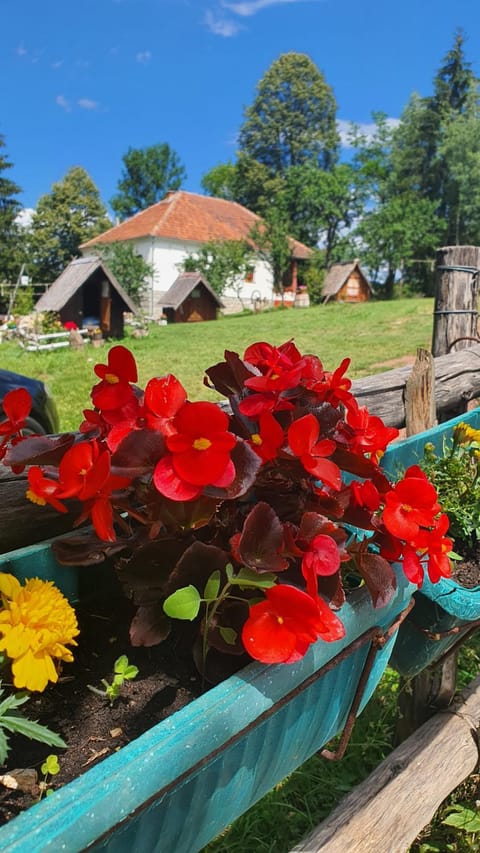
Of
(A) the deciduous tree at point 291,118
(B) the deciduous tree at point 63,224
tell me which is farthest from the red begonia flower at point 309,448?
(B) the deciduous tree at point 63,224

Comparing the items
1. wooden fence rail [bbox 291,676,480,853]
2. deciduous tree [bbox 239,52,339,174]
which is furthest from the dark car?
deciduous tree [bbox 239,52,339,174]

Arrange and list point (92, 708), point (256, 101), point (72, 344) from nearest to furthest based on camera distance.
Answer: point (92, 708) < point (72, 344) < point (256, 101)

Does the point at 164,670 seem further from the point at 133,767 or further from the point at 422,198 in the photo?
the point at 422,198

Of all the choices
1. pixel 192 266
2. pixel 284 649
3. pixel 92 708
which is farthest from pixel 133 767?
pixel 192 266

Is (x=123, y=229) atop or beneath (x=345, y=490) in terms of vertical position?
atop

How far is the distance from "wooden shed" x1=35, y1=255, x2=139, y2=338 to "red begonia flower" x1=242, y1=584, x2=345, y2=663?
18.1 m

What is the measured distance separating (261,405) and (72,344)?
14967mm

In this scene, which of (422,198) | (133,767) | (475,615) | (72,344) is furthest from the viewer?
(422,198)

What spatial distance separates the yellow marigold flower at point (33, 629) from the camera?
32.5 inches

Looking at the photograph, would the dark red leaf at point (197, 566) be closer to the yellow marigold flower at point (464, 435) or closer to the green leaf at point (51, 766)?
the green leaf at point (51, 766)

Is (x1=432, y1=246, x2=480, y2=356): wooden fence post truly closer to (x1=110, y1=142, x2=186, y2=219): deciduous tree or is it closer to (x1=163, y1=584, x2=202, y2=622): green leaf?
(x1=163, y1=584, x2=202, y2=622): green leaf

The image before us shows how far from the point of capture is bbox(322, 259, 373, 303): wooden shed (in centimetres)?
3441

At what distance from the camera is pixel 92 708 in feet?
3.06

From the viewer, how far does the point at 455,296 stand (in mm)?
3230
